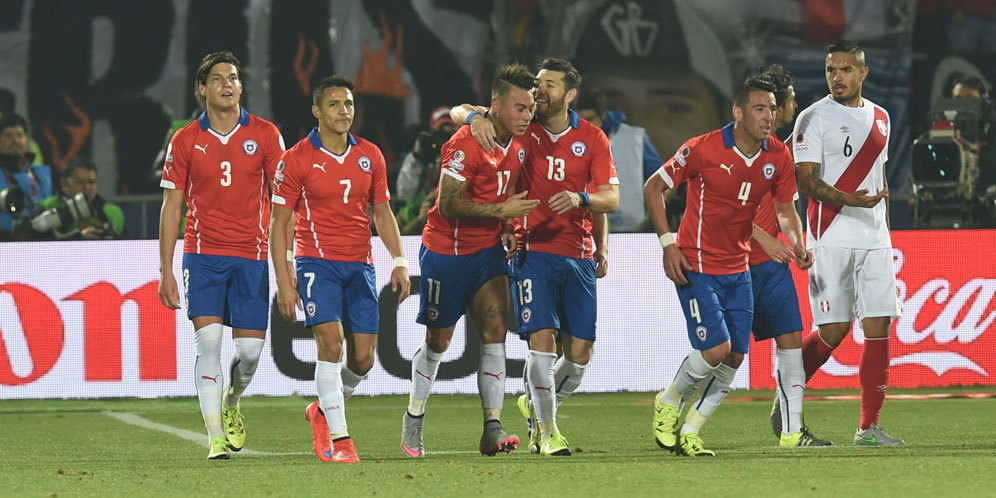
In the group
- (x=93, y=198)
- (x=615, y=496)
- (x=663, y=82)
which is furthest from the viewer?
(x=663, y=82)

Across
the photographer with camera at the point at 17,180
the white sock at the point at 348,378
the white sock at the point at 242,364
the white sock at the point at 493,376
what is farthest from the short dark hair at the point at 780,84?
the photographer with camera at the point at 17,180

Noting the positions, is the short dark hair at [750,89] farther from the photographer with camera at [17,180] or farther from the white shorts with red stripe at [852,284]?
the photographer with camera at [17,180]

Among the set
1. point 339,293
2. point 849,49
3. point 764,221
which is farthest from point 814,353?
point 339,293

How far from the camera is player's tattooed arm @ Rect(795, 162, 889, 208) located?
7.78 meters

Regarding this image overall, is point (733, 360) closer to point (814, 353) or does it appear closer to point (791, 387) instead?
point (791, 387)

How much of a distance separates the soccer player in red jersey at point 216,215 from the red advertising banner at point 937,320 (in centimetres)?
501

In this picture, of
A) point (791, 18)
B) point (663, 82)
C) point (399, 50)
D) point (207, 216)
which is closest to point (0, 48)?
point (399, 50)

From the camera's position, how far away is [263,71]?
615 inches

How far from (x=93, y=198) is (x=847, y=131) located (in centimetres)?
678

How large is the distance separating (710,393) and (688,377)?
153 mm

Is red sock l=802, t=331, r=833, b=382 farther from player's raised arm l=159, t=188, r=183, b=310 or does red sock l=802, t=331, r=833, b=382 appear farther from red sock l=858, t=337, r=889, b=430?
player's raised arm l=159, t=188, r=183, b=310

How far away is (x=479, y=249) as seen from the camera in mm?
7543

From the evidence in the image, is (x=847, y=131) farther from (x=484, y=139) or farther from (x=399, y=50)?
(x=399, y=50)

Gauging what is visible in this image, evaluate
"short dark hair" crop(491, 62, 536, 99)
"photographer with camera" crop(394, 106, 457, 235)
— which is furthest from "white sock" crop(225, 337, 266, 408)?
"photographer with camera" crop(394, 106, 457, 235)
